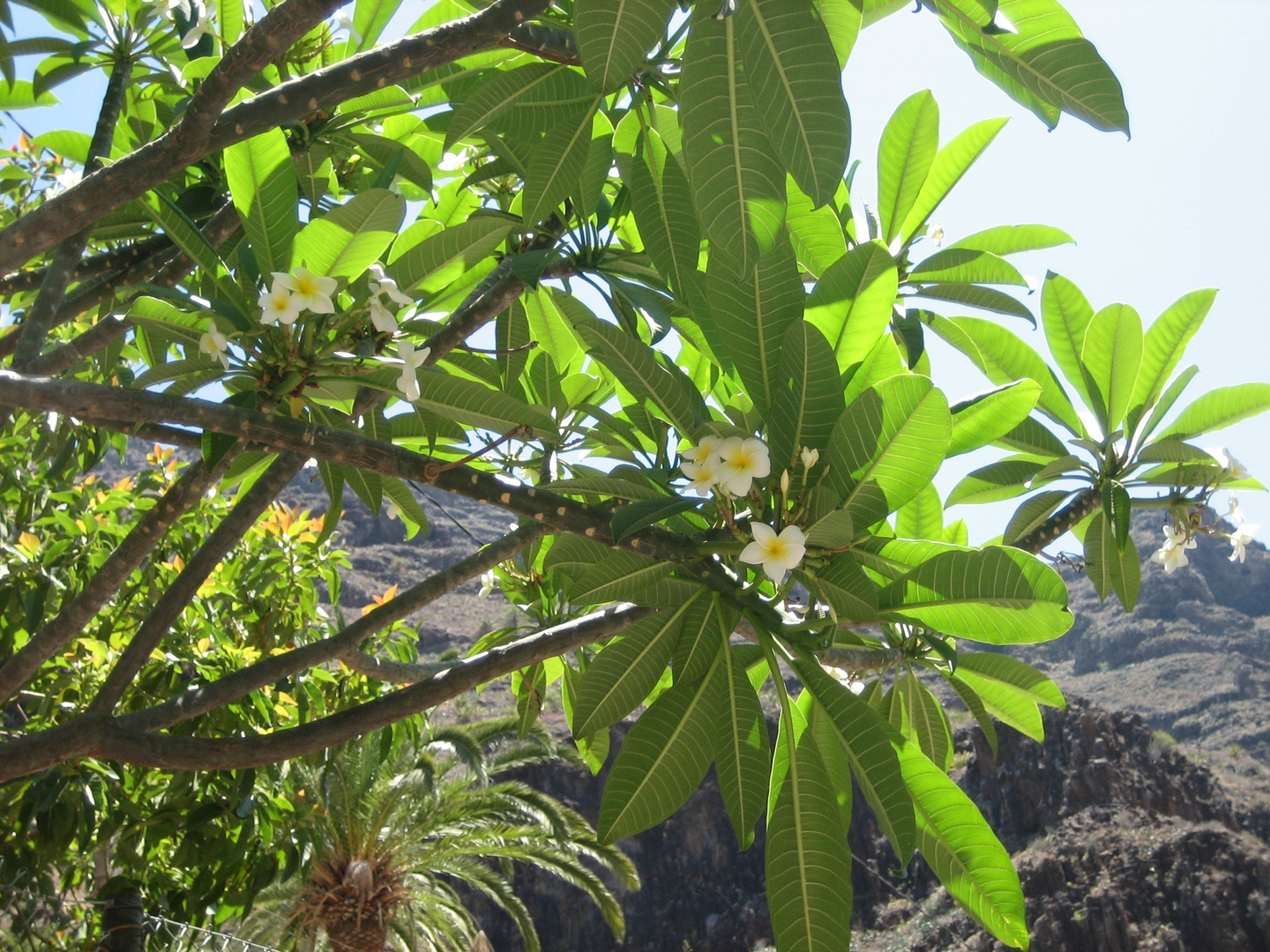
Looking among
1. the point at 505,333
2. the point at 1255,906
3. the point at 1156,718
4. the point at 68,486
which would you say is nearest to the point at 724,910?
the point at 1255,906

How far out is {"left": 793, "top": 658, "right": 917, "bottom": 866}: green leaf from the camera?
1015 millimetres

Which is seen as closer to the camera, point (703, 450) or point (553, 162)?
point (703, 450)

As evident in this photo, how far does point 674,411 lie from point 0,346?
4.40ft

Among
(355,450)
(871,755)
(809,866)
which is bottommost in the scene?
(809,866)

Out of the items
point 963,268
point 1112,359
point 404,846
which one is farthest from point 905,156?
point 404,846

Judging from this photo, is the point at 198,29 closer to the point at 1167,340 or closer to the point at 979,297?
the point at 979,297

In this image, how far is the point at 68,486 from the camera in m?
3.87

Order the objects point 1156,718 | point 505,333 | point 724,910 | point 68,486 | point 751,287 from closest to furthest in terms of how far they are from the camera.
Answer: point 751,287 → point 505,333 → point 68,486 → point 724,910 → point 1156,718

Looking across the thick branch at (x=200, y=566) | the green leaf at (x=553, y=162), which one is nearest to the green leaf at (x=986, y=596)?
the green leaf at (x=553, y=162)

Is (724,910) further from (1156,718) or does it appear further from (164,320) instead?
(164,320)

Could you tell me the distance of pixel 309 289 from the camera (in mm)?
1104

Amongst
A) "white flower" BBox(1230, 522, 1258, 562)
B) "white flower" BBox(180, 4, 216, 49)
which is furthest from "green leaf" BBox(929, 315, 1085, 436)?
"white flower" BBox(180, 4, 216, 49)

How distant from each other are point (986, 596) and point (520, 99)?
2.79 feet

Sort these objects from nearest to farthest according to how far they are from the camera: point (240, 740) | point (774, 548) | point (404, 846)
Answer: point (774, 548)
point (240, 740)
point (404, 846)
